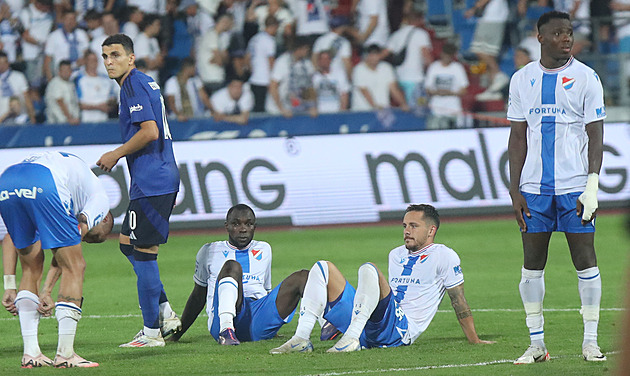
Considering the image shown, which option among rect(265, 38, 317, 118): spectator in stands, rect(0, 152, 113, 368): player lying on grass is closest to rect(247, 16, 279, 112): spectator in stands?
rect(265, 38, 317, 118): spectator in stands

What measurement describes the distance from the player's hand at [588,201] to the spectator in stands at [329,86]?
10479mm

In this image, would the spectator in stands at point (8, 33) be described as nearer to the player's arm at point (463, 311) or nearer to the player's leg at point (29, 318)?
the player's leg at point (29, 318)

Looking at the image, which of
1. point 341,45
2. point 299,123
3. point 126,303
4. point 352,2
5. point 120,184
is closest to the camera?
point 126,303

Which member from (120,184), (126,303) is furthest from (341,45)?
(126,303)

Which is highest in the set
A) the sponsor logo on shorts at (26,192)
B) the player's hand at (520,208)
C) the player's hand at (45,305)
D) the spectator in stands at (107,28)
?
the spectator in stands at (107,28)

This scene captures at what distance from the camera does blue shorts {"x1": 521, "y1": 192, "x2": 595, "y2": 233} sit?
5.94 meters

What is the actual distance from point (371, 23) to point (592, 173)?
41.4ft

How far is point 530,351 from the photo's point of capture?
6066 mm

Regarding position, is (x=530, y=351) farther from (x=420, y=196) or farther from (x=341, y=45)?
(x=341, y=45)

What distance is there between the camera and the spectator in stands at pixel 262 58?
1692cm

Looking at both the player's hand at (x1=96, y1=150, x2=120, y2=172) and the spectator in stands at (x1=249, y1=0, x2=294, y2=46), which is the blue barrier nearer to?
the spectator in stands at (x1=249, y1=0, x2=294, y2=46)

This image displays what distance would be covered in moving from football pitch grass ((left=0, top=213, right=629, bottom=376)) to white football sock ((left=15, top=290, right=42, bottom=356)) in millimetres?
166

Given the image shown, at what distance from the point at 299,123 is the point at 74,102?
3.82 metres

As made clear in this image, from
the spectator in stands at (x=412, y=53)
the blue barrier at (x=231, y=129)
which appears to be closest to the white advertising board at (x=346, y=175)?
the blue barrier at (x=231, y=129)
